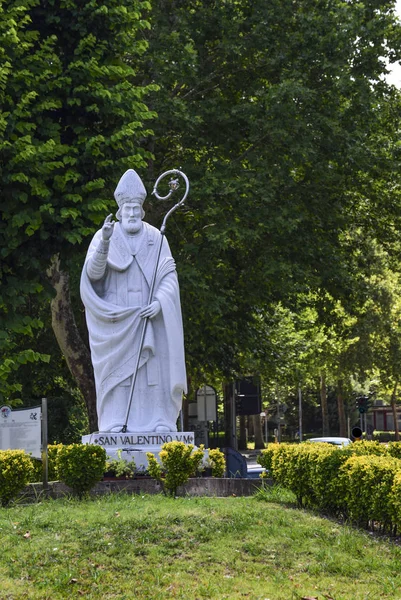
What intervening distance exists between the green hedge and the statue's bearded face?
379 centimetres

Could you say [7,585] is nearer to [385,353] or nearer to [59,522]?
[59,522]

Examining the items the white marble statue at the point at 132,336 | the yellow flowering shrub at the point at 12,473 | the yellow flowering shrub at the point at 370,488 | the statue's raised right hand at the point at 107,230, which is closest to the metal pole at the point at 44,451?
the yellow flowering shrub at the point at 12,473

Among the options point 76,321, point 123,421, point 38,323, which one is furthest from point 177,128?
point 123,421

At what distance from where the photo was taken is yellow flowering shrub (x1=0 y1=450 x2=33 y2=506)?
11.6m

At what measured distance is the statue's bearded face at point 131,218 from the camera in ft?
48.9

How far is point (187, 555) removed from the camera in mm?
9320

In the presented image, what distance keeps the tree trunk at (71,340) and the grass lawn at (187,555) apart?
11.6 m

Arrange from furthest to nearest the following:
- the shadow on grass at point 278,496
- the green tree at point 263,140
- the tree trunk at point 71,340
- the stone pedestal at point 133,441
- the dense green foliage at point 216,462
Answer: the green tree at point 263,140
the tree trunk at point 71,340
the dense green foliage at point 216,462
the stone pedestal at point 133,441
the shadow on grass at point 278,496

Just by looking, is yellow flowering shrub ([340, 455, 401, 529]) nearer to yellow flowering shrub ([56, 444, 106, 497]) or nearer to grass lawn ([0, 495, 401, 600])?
grass lawn ([0, 495, 401, 600])

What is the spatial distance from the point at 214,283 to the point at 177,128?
3.55 meters

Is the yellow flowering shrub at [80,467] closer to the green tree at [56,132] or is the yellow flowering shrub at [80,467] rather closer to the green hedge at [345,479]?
the green hedge at [345,479]

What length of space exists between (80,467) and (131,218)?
4.24 metres

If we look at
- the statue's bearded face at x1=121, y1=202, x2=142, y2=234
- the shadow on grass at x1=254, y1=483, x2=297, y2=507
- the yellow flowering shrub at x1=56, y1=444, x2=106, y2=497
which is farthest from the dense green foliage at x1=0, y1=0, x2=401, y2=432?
the shadow on grass at x1=254, y1=483, x2=297, y2=507

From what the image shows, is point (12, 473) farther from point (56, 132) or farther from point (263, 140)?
point (263, 140)
